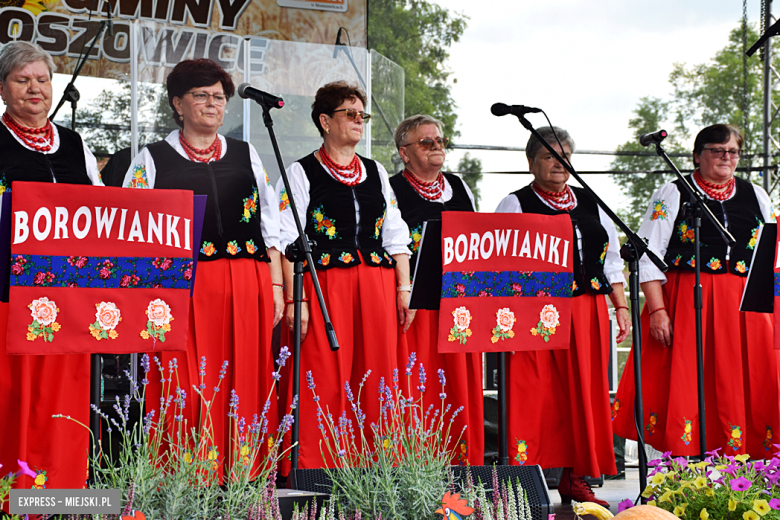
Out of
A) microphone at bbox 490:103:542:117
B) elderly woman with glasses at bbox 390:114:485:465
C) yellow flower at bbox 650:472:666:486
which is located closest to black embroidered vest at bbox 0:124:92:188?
elderly woman with glasses at bbox 390:114:485:465

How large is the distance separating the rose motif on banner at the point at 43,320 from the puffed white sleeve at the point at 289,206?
45.5 inches

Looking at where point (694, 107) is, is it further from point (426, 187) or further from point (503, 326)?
point (503, 326)

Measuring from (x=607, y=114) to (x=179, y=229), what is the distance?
12.1m

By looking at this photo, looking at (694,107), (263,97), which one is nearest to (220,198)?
(263,97)

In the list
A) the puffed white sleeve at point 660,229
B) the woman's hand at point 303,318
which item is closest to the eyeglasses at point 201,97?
the woman's hand at point 303,318

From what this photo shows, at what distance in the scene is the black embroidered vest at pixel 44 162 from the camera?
290 cm

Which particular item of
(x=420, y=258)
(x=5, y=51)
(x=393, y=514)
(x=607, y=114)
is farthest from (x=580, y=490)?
(x=607, y=114)

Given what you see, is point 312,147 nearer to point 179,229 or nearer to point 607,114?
point 179,229

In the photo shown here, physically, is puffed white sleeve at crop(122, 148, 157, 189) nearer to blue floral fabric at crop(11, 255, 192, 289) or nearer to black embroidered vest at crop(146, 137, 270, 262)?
black embroidered vest at crop(146, 137, 270, 262)

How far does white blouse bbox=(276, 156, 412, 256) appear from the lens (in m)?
3.38

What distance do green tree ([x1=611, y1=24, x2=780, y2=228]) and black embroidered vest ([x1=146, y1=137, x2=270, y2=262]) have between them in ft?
41.0

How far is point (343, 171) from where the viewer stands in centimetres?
351

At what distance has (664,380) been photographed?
394 cm

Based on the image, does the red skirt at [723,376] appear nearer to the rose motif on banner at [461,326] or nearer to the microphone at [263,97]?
the rose motif on banner at [461,326]
